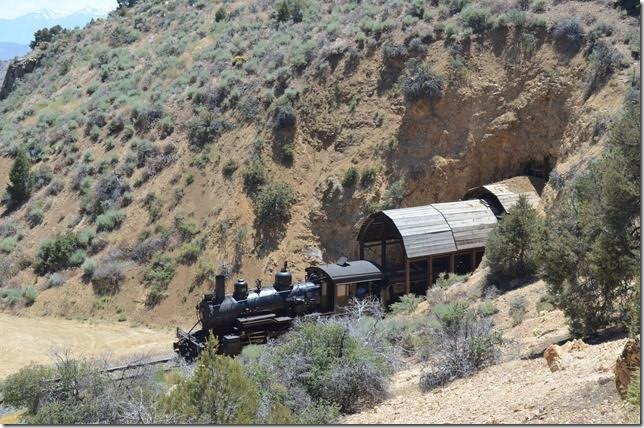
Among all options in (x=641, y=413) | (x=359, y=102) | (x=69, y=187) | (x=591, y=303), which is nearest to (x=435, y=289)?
(x=591, y=303)

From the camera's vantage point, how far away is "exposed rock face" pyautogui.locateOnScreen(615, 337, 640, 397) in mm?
9797

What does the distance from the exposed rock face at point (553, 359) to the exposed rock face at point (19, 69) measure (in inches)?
2460

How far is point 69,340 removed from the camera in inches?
1083

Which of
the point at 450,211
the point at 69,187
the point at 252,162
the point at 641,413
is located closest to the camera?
the point at 641,413

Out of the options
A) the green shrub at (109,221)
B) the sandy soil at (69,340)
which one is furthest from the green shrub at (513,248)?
the green shrub at (109,221)

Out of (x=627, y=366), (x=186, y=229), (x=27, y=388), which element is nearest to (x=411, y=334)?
(x=27, y=388)

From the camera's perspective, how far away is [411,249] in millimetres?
26172

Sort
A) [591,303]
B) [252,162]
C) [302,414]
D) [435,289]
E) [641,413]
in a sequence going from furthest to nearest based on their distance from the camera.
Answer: [252,162] < [435,289] < [591,303] < [302,414] < [641,413]

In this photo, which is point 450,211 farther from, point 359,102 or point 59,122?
point 59,122

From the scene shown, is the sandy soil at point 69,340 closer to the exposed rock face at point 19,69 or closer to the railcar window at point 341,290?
the railcar window at point 341,290

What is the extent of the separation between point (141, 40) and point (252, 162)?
2829 centimetres

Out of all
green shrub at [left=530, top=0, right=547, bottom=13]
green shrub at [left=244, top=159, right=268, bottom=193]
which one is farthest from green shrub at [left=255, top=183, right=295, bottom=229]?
green shrub at [left=530, top=0, right=547, bottom=13]

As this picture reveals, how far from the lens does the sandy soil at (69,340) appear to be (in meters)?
25.3

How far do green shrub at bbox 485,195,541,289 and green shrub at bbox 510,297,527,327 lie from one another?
101 inches
